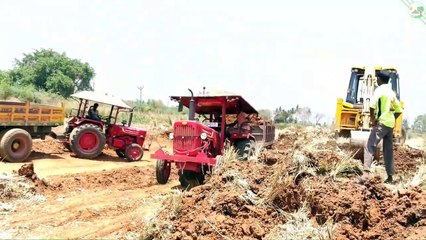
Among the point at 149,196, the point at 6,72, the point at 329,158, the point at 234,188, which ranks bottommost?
the point at 149,196

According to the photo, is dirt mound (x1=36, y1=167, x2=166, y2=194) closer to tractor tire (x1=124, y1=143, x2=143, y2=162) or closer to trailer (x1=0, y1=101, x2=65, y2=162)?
trailer (x1=0, y1=101, x2=65, y2=162)

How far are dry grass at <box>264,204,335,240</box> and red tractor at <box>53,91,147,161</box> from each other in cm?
999

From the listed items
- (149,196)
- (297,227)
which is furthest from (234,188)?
(149,196)

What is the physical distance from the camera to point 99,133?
48.0ft

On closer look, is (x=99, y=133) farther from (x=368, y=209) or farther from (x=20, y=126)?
(x=368, y=209)

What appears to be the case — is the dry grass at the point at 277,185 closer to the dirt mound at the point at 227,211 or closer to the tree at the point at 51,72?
the dirt mound at the point at 227,211

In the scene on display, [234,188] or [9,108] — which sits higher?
[9,108]

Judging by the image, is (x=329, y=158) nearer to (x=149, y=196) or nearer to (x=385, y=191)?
(x=385, y=191)

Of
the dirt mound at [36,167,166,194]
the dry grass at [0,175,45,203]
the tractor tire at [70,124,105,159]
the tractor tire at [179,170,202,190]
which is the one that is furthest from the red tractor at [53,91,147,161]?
the dry grass at [0,175,45,203]

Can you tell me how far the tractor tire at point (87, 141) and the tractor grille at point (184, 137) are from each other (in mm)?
5695

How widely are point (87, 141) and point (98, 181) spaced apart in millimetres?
4391

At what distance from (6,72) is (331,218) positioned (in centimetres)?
3994

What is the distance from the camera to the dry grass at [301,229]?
5102 mm

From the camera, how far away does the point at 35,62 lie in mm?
42188
